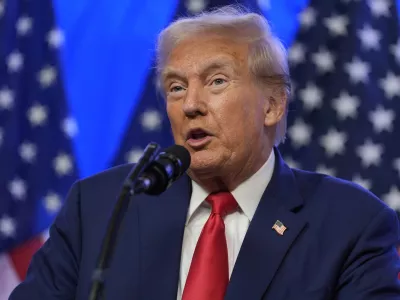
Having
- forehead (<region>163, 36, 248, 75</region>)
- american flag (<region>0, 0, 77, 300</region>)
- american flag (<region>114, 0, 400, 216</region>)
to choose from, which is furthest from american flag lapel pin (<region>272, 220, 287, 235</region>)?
american flag (<region>0, 0, 77, 300</region>)

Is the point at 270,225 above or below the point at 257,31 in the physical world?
below

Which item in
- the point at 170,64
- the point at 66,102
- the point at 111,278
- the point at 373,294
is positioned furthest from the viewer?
the point at 66,102

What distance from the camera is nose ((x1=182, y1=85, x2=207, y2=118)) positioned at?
1.95 m

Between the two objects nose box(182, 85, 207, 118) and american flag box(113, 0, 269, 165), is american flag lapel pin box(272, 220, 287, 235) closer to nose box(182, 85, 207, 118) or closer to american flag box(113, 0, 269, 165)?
nose box(182, 85, 207, 118)

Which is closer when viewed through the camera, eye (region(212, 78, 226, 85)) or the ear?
eye (region(212, 78, 226, 85))

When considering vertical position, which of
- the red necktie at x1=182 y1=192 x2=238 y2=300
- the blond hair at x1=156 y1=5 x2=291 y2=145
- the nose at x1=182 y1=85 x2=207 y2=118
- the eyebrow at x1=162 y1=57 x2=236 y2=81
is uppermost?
Result: the blond hair at x1=156 y1=5 x2=291 y2=145

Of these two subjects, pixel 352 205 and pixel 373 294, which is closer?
pixel 373 294

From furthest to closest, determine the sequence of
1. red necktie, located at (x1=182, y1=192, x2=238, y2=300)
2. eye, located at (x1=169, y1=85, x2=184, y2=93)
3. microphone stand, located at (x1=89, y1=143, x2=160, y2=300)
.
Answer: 1. eye, located at (x1=169, y1=85, x2=184, y2=93)
2. red necktie, located at (x1=182, y1=192, x2=238, y2=300)
3. microphone stand, located at (x1=89, y1=143, x2=160, y2=300)

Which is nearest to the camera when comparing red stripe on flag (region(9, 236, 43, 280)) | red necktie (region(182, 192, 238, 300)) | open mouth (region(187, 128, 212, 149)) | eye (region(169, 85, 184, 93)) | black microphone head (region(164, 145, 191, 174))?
black microphone head (region(164, 145, 191, 174))

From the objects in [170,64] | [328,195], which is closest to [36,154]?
[170,64]

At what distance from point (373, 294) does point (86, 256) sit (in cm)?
87

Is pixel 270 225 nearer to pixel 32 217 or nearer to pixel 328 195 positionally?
pixel 328 195

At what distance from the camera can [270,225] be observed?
1953 millimetres

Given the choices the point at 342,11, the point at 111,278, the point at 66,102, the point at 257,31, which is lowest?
the point at 111,278
